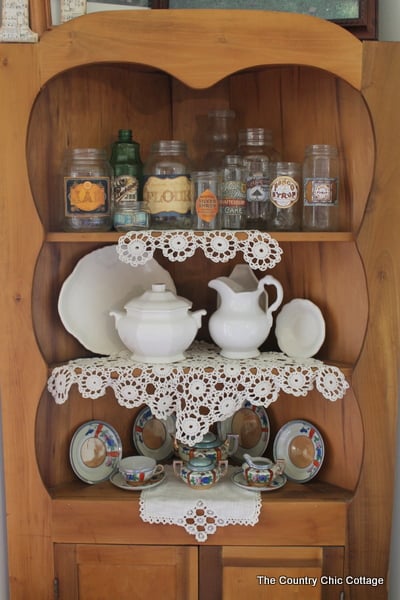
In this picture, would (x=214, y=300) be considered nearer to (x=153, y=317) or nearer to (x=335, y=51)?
(x=153, y=317)

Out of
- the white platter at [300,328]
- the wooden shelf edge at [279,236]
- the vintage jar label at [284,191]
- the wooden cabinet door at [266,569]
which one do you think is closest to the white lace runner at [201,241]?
the wooden shelf edge at [279,236]

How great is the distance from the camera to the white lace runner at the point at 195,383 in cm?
149

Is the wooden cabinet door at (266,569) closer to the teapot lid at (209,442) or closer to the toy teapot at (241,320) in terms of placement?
the teapot lid at (209,442)

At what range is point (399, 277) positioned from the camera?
1465 mm

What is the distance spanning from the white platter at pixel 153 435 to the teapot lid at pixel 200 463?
179 millimetres

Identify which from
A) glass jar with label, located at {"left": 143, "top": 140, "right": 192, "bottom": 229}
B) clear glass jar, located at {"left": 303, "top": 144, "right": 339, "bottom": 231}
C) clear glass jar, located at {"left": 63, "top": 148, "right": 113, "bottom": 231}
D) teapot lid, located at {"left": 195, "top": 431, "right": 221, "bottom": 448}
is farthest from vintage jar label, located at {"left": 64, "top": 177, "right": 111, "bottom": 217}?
teapot lid, located at {"left": 195, "top": 431, "right": 221, "bottom": 448}

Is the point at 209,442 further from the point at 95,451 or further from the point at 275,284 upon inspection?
the point at 275,284

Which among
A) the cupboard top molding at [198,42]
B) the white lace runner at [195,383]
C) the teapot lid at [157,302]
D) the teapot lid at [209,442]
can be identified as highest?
the cupboard top molding at [198,42]

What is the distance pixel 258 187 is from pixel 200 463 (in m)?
0.69

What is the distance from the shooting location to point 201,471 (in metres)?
1.56

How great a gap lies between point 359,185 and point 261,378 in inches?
20.0

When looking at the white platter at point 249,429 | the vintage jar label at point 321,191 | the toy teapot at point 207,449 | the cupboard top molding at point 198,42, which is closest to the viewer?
the cupboard top molding at point 198,42

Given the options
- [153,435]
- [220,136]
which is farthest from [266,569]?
[220,136]

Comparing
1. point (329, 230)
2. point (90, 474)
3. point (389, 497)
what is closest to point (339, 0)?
point (329, 230)
